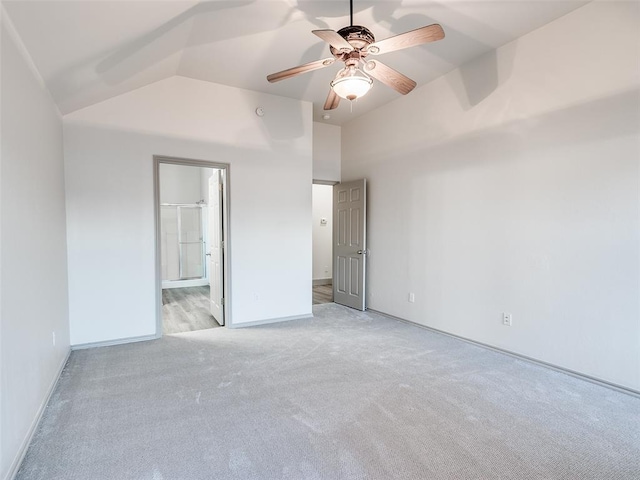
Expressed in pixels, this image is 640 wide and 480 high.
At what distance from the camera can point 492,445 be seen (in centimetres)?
198

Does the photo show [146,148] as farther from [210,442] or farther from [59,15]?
[210,442]

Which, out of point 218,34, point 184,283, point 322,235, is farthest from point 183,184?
point 218,34

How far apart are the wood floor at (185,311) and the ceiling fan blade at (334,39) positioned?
3641 millimetres

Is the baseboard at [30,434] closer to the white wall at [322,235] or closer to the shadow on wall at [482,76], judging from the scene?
the shadow on wall at [482,76]

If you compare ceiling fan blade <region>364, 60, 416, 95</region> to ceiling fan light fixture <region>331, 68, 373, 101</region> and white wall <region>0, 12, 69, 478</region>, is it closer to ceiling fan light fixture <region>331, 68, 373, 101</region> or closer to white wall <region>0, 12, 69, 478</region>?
ceiling fan light fixture <region>331, 68, 373, 101</region>

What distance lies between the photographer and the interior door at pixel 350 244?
521cm

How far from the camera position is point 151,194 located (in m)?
3.87

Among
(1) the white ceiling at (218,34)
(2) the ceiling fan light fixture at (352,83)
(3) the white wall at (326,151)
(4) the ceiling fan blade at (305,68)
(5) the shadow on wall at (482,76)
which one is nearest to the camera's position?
(1) the white ceiling at (218,34)

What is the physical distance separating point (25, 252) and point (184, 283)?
6061 mm

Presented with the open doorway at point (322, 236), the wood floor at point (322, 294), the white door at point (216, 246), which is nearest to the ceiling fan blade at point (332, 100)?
the white door at point (216, 246)

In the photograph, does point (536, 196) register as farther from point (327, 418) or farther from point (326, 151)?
point (326, 151)

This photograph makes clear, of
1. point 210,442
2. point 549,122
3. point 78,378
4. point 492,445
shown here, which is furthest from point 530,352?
point 78,378

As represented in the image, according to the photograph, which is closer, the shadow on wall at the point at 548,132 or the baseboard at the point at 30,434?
the baseboard at the point at 30,434

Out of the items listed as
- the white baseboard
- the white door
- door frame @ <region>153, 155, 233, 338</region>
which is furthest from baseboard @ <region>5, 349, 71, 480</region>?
the white baseboard
